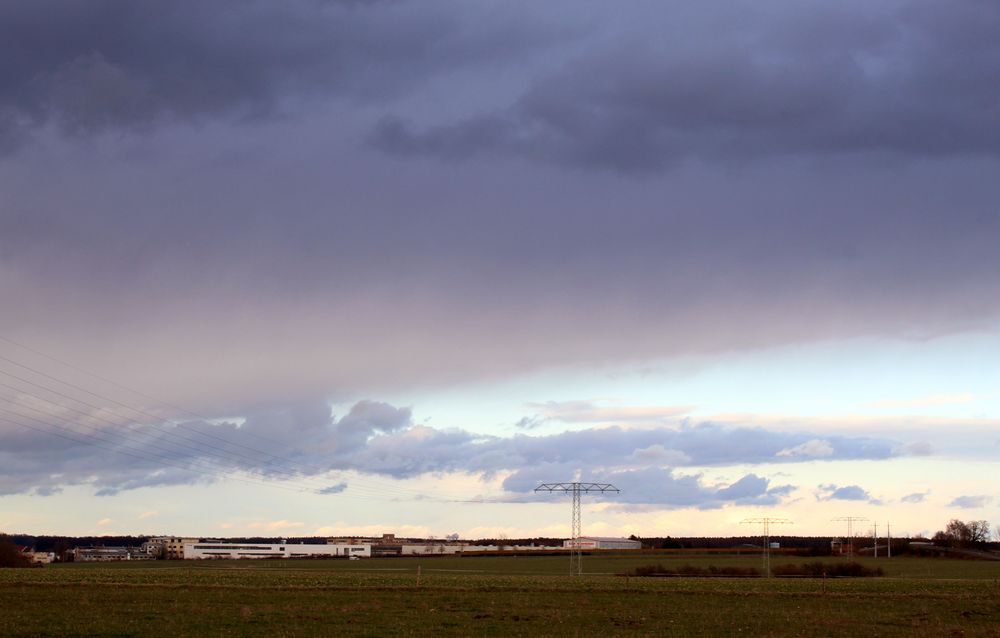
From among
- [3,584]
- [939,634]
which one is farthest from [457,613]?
[3,584]

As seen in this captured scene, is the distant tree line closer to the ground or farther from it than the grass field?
closer to the ground

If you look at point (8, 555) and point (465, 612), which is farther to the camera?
point (8, 555)

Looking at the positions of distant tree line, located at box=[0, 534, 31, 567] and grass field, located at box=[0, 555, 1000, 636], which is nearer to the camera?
grass field, located at box=[0, 555, 1000, 636]

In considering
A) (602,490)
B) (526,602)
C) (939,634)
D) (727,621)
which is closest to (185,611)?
(526,602)

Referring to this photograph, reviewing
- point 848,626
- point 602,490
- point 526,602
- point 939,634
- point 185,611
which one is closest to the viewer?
point 939,634

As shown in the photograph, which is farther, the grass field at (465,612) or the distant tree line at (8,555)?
the distant tree line at (8,555)

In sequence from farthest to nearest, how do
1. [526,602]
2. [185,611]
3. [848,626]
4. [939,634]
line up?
[526,602] < [185,611] < [848,626] < [939,634]

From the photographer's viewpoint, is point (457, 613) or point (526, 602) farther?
point (526, 602)

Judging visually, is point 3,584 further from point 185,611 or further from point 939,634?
point 939,634

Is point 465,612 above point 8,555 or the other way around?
above

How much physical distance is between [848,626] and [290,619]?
2540cm

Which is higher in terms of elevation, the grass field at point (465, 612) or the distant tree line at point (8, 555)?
the grass field at point (465, 612)

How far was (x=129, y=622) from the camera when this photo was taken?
42.8 m

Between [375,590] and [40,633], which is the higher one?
[40,633]
